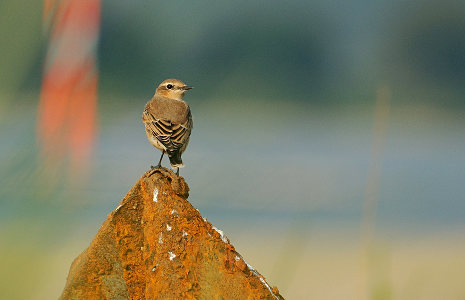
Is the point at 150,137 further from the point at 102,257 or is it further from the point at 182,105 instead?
the point at 102,257

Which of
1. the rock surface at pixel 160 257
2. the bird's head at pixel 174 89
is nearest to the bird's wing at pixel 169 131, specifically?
the bird's head at pixel 174 89

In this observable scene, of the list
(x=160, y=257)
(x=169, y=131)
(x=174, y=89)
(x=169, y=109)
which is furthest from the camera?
(x=174, y=89)

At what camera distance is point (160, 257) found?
5.92m

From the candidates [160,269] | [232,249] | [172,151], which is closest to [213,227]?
[232,249]

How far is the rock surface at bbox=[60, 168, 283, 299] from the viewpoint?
5707 millimetres

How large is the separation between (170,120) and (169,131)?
34 centimetres

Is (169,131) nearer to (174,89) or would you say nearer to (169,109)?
(169,109)

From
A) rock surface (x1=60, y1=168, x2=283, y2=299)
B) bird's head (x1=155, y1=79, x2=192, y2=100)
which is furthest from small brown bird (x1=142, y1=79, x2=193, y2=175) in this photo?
rock surface (x1=60, y1=168, x2=283, y2=299)

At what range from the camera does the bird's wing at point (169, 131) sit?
28.0ft

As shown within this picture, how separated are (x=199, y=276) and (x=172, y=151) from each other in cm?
309

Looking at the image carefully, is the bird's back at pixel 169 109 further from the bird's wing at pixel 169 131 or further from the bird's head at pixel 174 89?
the bird's head at pixel 174 89

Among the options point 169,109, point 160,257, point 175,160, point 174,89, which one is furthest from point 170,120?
point 160,257

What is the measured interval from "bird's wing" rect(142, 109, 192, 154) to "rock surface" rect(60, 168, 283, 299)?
219 cm

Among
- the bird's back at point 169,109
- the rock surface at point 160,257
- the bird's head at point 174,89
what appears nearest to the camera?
the rock surface at point 160,257
